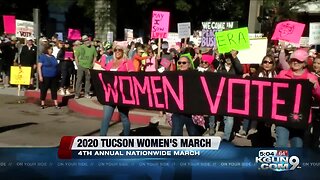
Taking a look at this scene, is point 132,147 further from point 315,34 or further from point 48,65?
point 315,34

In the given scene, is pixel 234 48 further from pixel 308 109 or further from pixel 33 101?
pixel 33 101

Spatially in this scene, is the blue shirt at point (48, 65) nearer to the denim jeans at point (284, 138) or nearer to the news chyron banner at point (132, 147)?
the denim jeans at point (284, 138)

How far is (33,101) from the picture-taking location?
1275cm

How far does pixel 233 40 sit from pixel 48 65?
4830 mm

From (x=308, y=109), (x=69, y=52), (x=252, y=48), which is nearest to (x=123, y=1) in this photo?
(x=69, y=52)

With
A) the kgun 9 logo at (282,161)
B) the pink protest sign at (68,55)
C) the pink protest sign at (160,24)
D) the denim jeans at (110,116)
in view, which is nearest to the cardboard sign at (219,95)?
the denim jeans at (110,116)

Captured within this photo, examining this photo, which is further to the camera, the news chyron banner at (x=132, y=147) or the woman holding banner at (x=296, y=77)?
the woman holding banner at (x=296, y=77)

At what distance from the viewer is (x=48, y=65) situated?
431 inches

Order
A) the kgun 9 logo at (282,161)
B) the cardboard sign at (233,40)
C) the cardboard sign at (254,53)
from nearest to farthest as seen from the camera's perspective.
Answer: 1. the kgun 9 logo at (282,161)
2. the cardboard sign at (233,40)
3. the cardboard sign at (254,53)

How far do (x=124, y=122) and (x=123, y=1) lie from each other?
28.8 metres

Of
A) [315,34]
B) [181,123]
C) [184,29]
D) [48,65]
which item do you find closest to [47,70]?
[48,65]

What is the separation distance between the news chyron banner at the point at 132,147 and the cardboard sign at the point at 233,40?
12.2ft

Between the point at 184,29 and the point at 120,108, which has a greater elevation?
the point at 184,29

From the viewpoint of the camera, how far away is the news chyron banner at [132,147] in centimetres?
421
